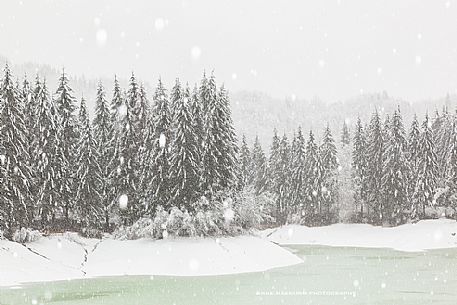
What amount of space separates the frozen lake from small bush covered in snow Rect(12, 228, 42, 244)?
8515 millimetres

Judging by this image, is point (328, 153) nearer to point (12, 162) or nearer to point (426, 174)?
point (426, 174)

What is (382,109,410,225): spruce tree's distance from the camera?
83438 mm

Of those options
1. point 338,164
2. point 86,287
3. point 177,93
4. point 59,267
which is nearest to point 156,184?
point 177,93

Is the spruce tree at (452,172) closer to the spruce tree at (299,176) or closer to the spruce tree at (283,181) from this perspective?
the spruce tree at (299,176)

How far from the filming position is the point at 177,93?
2212 inches

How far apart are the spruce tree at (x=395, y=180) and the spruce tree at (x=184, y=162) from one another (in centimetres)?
3970

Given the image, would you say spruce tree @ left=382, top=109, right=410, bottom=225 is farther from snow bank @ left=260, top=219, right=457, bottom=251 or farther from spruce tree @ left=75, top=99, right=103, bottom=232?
spruce tree @ left=75, top=99, right=103, bottom=232

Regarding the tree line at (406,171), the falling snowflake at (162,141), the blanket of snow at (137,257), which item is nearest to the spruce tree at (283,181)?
the tree line at (406,171)

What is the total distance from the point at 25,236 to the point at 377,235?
50.8m

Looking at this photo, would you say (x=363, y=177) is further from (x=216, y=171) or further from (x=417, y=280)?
(x=417, y=280)

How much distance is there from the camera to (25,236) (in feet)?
151

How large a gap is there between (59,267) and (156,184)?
41.0 feet

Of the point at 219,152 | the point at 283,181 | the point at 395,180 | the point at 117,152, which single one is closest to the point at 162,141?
the point at 219,152

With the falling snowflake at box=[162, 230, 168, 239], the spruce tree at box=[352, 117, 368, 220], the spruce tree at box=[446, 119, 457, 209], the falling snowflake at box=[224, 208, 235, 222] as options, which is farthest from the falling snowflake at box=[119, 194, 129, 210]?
the spruce tree at box=[352, 117, 368, 220]
